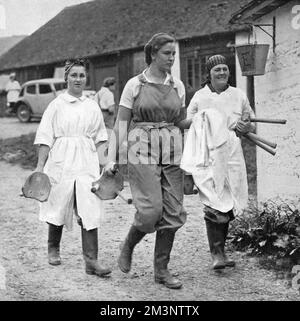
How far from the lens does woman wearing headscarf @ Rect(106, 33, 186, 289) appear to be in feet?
16.0

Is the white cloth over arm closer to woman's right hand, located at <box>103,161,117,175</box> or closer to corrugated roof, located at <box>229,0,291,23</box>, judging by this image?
woman's right hand, located at <box>103,161,117,175</box>

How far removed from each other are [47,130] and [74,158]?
1.08ft

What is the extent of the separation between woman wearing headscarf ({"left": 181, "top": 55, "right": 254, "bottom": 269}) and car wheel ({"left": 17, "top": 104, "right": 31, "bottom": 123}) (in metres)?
18.7

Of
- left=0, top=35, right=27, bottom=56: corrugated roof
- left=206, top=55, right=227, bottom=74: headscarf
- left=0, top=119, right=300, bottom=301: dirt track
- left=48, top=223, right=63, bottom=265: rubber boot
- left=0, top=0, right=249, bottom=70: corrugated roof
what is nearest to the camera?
left=0, top=119, right=300, bottom=301: dirt track

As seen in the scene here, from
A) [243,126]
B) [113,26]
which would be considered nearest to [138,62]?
[113,26]

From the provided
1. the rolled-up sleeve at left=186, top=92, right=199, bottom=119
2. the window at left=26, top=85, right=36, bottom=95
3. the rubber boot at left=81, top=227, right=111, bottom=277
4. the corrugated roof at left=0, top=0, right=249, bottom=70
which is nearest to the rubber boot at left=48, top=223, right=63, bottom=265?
the rubber boot at left=81, top=227, right=111, bottom=277

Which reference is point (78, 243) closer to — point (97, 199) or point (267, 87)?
point (97, 199)

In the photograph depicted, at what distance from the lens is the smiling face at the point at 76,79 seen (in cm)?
537

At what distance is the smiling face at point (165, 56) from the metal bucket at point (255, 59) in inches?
70.8

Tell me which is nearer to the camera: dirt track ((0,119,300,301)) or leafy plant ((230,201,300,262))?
dirt track ((0,119,300,301))

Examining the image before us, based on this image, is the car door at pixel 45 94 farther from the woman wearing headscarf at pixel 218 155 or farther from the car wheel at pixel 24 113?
the woman wearing headscarf at pixel 218 155

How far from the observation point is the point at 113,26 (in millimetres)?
24812

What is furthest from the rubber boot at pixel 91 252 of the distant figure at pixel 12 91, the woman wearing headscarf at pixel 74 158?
the distant figure at pixel 12 91
